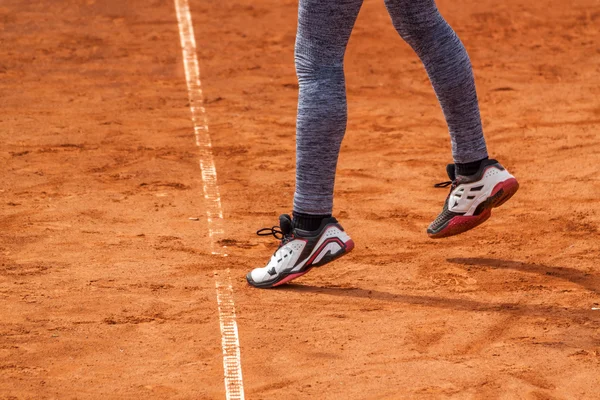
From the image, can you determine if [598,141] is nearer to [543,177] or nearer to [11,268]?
[543,177]

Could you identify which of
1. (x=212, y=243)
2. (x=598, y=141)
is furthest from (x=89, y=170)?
(x=598, y=141)

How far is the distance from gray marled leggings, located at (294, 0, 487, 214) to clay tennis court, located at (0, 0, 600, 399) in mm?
492

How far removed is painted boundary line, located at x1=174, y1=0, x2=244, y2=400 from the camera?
3.60 metres

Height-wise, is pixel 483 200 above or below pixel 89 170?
above

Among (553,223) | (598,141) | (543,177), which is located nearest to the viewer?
A: (553,223)

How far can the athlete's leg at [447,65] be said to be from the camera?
4.20 metres

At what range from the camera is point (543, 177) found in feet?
19.2

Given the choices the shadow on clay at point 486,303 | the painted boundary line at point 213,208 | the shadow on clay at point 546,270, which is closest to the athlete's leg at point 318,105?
the shadow on clay at point 486,303

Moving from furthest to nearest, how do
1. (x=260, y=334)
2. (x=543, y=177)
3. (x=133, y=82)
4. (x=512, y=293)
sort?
(x=133, y=82) < (x=543, y=177) < (x=512, y=293) < (x=260, y=334)

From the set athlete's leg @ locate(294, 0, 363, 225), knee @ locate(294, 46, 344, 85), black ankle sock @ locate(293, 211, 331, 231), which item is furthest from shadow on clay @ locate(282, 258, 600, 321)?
knee @ locate(294, 46, 344, 85)

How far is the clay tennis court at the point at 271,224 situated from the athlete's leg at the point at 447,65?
55 centimetres

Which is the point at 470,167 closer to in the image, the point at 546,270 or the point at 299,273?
the point at 546,270

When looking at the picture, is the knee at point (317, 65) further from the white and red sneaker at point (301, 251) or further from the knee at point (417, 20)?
the white and red sneaker at point (301, 251)

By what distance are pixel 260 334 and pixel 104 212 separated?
165 centimetres
